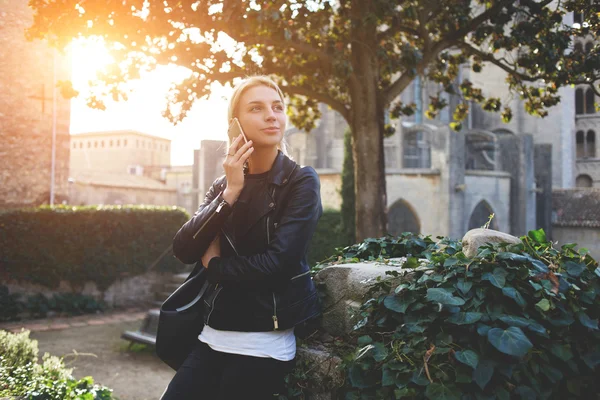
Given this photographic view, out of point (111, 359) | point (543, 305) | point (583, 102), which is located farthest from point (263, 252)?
point (583, 102)

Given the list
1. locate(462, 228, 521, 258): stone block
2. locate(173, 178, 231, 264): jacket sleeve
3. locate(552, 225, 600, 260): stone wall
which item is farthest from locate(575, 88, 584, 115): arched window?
locate(173, 178, 231, 264): jacket sleeve

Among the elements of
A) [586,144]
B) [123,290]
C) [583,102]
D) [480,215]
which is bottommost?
[123,290]

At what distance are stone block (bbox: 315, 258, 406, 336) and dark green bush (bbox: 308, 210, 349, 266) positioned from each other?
13.8m

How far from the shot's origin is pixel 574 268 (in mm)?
2547

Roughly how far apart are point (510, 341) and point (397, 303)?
0.54 meters

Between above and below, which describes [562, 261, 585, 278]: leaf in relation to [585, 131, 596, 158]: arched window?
below

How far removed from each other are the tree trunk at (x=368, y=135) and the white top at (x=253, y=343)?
5.74 meters

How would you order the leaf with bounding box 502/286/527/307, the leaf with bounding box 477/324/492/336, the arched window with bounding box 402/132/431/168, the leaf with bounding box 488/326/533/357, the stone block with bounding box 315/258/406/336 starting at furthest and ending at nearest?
the arched window with bounding box 402/132/431/168 → the stone block with bounding box 315/258/406/336 → the leaf with bounding box 502/286/527/307 → the leaf with bounding box 477/324/492/336 → the leaf with bounding box 488/326/533/357

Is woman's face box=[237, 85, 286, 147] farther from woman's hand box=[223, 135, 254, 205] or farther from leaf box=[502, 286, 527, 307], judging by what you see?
leaf box=[502, 286, 527, 307]

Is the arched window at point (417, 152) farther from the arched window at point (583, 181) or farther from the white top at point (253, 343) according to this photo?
the white top at point (253, 343)

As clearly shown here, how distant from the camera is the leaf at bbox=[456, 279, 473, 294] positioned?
2.37m

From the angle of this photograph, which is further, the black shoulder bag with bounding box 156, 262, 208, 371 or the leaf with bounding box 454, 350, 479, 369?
the black shoulder bag with bounding box 156, 262, 208, 371

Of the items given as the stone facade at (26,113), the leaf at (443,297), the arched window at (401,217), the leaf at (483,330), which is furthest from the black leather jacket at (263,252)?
the arched window at (401,217)

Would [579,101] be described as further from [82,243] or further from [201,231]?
[201,231]
